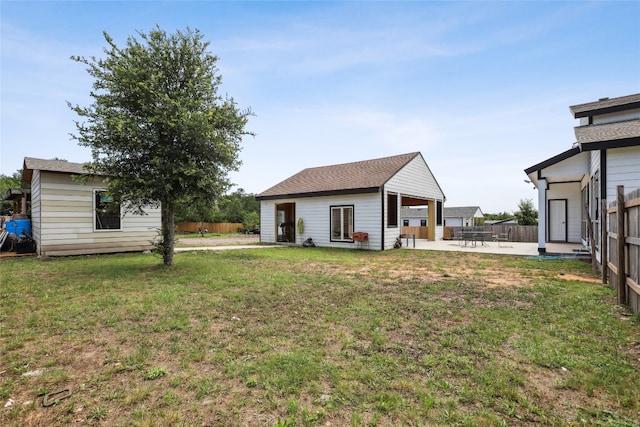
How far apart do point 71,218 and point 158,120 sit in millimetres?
6760

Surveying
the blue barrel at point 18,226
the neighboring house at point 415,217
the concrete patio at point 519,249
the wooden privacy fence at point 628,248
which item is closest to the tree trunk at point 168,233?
the blue barrel at point 18,226

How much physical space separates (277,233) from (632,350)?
15.4m

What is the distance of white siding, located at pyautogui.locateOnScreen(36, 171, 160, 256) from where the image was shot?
10391 mm

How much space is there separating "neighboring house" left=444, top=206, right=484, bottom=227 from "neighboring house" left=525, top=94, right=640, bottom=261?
92.5ft

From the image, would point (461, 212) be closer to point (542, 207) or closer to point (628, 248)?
point (542, 207)

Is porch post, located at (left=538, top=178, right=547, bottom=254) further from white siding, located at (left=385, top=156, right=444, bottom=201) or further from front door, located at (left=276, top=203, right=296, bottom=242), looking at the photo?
front door, located at (left=276, top=203, right=296, bottom=242)

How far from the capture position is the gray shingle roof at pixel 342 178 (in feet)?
45.5

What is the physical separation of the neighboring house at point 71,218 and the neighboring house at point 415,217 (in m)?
34.5

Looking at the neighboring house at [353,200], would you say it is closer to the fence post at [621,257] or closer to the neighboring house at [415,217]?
the fence post at [621,257]

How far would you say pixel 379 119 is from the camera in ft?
55.8

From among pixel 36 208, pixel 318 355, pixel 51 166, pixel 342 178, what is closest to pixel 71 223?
pixel 36 208

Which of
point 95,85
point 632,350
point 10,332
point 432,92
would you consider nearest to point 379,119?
point 432,92

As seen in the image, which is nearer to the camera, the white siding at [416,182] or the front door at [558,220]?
the white siding at [416,182]

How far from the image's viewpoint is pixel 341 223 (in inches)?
577
